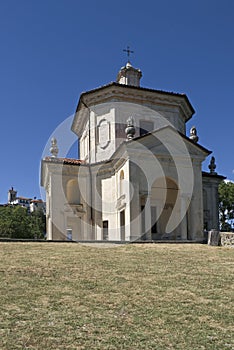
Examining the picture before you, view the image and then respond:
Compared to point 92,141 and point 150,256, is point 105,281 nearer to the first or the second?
point 150,256

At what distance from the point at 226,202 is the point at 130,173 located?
3312 cm

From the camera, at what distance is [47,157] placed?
29672 millimetres

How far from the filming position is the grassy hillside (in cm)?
669

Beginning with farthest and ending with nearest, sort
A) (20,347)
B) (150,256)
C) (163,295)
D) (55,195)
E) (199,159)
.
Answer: (55,195) → (199,159) → (150,256) → (163,295) → (20,347)

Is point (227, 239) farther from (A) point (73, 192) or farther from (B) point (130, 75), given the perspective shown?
(B) point (130, 75)

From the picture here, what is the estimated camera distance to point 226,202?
2133 inches

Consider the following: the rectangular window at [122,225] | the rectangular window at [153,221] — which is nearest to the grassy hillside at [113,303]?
the rectangular window at [122,225]

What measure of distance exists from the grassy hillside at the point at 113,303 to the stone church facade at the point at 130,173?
11.0 metres

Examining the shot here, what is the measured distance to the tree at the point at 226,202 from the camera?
177 feet

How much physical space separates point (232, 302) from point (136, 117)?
22.1m

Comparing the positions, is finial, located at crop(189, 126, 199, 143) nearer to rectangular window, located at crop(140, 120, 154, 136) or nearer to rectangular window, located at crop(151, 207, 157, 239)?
rectangular window, located at crop(140, 120, 154, 136)

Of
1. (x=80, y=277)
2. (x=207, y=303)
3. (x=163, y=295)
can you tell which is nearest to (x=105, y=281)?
(x=80, y=277)

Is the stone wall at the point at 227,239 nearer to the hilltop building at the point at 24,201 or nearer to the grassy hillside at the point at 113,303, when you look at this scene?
the grassy hillside at the point at 113,303

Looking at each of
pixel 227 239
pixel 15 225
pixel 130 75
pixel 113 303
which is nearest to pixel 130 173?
pixel 227 239
